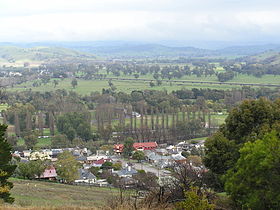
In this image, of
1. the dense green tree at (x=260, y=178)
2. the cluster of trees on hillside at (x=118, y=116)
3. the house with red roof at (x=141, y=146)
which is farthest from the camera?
the cluster of trees on hillside at (x=118, y=116)

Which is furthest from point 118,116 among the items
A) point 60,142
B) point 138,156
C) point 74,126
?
point 138,156

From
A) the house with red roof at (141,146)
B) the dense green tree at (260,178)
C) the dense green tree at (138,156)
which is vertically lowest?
the house with red roof at (141,146)

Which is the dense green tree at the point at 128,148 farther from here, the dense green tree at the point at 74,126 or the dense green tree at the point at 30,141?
A: the dense green tree at the point at 30,141

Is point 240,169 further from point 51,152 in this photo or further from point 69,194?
point 51,152

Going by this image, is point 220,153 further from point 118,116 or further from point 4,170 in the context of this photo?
point 118,116

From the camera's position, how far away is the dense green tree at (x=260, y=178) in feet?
29.6

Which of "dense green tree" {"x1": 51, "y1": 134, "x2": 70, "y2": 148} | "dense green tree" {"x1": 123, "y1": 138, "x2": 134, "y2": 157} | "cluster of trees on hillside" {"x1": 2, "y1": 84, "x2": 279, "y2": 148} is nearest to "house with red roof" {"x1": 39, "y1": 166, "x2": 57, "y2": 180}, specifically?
"dense green tree" {"x1": 123, "y1": 138, "x2": 134, "y2": 157}

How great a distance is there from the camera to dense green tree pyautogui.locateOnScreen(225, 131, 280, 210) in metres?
9.01

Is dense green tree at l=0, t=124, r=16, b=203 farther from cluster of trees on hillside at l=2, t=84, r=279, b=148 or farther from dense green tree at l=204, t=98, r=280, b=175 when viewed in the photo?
cluster of trees on hillside at l=2, t=84, r=279, b=148

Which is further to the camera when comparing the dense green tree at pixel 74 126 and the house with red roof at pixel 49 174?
the dense green tree at pixel 74 126

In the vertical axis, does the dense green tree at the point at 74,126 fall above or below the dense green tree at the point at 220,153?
below

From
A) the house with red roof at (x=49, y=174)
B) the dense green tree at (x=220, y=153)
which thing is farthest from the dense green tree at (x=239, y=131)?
the house with red roof at (x=49, y=174)

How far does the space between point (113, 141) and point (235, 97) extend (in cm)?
2809

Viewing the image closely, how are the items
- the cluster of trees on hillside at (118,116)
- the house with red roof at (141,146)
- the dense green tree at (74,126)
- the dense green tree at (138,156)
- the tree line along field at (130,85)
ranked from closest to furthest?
the dense green tree at (138,156) < the house with red roof at (141,146) < the dense green tree at (74,126) < the cluster of trees on hillside at (118,116) < the tree line along field at (130,85)
